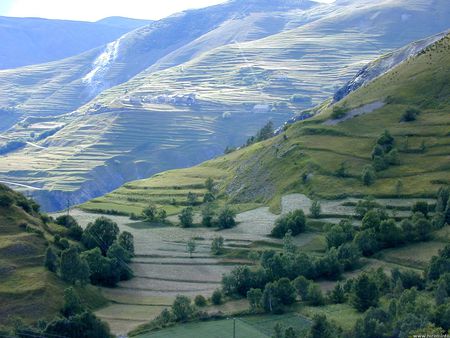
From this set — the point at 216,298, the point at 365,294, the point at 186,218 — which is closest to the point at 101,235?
the point at 186,218

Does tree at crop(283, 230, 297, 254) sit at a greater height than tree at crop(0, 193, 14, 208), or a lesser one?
lesser

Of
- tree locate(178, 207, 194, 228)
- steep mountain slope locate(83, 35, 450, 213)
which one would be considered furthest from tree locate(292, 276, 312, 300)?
tree locate(178, 207, 194, 228)

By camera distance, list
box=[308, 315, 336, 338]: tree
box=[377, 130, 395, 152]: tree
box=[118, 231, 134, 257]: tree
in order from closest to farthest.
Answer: box=[308, 315, 336, 338]: tree, box=[118, 231, 134, 257]: tree, box=[377, 130, 395, 152]: tree

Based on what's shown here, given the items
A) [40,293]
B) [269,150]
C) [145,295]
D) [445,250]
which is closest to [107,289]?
[145,295]

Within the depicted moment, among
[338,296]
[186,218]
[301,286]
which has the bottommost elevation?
[338,296]

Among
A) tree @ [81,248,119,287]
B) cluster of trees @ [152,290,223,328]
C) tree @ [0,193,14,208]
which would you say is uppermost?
tree @ [0,193,14,208]

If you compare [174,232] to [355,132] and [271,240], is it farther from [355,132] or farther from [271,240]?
[355,132]

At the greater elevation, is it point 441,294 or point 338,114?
point 338,114

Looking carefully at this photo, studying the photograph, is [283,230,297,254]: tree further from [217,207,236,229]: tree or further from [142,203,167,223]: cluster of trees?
[142,203,167,223]: cluster of trees

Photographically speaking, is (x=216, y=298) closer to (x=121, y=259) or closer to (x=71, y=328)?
(x=121, y=259)
